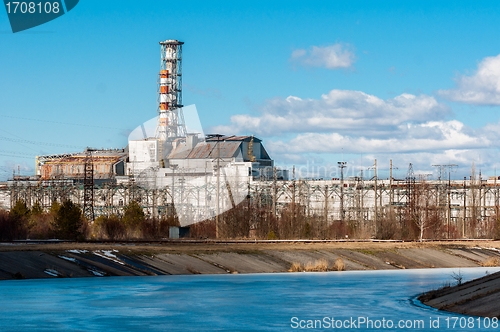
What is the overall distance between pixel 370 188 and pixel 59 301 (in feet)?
264

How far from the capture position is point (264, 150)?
414ft

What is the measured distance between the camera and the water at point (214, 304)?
80.3ft

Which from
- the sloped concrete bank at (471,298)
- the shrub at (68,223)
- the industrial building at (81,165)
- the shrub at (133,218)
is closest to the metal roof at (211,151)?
the industrial building at (81,165)

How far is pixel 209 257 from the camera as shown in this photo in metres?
52.6

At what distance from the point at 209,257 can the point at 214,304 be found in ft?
73.8

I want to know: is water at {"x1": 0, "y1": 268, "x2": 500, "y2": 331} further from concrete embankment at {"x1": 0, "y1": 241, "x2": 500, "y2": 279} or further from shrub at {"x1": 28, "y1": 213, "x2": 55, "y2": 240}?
shrub at {"x1": 28, "y1": 213, "x2": 55, "y2": 240}

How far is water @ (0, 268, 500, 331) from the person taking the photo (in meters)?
24.5

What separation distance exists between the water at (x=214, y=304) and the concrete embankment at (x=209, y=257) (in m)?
2.89

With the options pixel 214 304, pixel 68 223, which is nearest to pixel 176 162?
pixel 68 223

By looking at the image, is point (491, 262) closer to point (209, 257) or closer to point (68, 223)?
point (209, 257)

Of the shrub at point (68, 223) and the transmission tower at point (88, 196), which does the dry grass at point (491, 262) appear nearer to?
the shrub at point (68, 223)

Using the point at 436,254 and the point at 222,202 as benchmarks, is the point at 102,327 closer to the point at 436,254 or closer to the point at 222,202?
the point at 436,254

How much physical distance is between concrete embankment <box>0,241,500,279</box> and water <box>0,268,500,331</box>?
2893mm

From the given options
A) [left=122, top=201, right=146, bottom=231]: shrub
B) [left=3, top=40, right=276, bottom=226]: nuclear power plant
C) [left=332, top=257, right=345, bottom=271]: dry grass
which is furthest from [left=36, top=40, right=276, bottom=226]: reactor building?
[left=332, top=257, right=345, bottom=271]: dry grass
